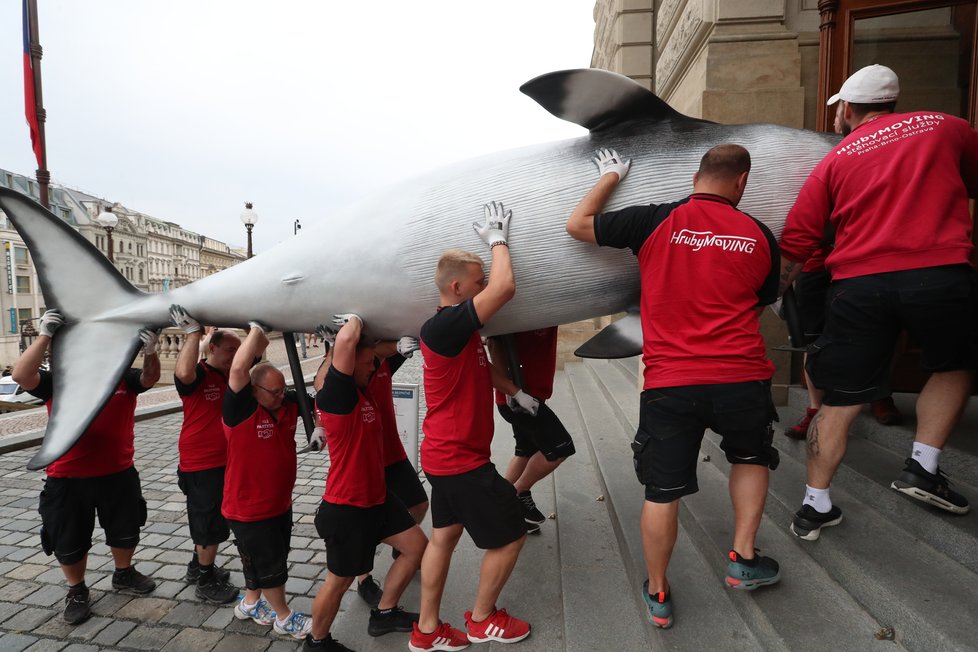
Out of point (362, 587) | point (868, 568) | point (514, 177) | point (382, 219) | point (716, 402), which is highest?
point (514, 177)

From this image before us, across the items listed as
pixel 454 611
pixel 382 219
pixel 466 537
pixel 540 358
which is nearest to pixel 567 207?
pixel 382 219

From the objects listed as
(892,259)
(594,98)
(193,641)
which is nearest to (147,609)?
(193,641)

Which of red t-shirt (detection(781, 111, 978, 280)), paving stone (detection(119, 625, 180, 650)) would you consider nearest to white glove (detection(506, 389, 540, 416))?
red t-shirt (detection(781, 111, 978, 280))

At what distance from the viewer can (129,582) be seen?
3.62 meters

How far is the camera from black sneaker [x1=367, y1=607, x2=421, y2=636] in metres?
2.80

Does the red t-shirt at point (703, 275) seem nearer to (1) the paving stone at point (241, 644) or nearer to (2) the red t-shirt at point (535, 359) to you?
(2) the red t-shirt at point (535, 359)

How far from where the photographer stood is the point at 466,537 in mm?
3639

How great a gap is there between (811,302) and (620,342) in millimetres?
1071

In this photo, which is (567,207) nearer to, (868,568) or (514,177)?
(514,177)

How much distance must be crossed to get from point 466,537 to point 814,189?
2796 mm

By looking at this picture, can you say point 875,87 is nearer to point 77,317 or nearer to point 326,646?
point 326,646

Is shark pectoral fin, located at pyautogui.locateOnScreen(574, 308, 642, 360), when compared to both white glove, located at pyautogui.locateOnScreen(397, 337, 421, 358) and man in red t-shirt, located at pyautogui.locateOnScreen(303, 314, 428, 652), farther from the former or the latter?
man in red t-shirt, located at pyautogui.locateOnScreen(303, 314, 428, 652)

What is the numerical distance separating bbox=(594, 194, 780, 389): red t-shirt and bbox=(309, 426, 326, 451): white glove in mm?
1799

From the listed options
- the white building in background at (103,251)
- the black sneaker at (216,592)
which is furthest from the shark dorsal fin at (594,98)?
the white building in background at (103,251)
